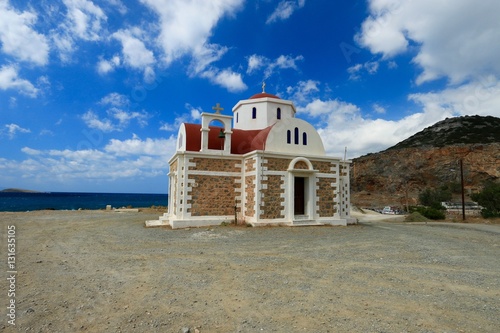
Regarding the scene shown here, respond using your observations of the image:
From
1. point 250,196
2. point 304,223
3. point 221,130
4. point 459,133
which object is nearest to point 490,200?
point 304,223

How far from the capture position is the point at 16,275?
6297 mm

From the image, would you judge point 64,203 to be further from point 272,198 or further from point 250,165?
point 272,198

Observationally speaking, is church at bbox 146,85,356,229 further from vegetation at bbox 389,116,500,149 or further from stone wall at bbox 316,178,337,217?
vegetation at bbox 389,116,500,149

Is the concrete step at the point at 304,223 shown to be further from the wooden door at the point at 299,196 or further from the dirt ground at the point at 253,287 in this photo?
the dirt ground at the point at 253,287

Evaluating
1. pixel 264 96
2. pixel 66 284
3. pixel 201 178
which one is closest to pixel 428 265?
pixel 66 284

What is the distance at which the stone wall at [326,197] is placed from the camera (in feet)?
53.2

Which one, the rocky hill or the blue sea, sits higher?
the rocky hill

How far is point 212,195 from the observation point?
15.4m

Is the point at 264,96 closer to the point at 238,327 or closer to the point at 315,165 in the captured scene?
the point at 315,165

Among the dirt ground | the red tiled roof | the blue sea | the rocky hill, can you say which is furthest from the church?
the blue sea

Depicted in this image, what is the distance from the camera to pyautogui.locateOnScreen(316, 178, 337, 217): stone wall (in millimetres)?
16219

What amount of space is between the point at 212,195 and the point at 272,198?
316 centimetres

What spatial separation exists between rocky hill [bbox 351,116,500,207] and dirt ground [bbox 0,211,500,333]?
44296 millimetres

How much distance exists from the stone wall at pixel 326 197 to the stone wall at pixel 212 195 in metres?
4.64
